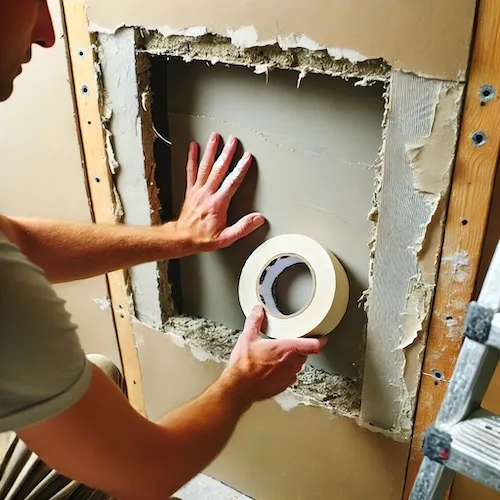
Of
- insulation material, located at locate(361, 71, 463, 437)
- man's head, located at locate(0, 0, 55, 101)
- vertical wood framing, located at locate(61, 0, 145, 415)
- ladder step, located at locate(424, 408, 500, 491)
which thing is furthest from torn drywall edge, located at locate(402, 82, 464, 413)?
vertical wood framing, located at locate(61, 0, 145, 415)

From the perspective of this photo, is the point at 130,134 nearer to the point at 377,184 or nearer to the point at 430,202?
the point at 377,184

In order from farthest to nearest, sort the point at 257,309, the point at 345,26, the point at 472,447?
the point at 257,309 → the point at 345,26 → the point at 472,447

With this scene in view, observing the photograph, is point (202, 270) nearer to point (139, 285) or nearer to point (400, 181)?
point (139, 285)

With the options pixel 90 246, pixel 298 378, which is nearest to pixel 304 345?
pixel 298 378

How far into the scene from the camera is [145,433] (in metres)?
0.94

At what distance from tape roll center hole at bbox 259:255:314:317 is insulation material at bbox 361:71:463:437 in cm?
21

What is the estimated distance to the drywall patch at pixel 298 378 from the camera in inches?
55.5

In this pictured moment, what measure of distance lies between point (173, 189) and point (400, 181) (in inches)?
25.9

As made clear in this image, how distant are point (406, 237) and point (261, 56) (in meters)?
0.44

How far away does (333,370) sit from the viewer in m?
1.49

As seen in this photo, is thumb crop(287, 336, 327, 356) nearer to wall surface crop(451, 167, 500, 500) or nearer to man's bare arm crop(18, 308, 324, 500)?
man's bare arm crop(18, 308, 324, 500)

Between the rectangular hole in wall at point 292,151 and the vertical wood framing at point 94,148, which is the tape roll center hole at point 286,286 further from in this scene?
the vertical wood framing at point 94,148

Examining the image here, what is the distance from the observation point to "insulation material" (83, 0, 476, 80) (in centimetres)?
94

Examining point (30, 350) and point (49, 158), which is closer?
point (30, 350)
